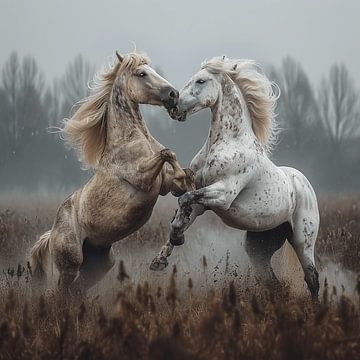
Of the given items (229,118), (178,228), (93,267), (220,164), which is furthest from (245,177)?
(93,267)

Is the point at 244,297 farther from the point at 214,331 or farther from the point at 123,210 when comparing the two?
the point at 214,331

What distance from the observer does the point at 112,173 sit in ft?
17.1

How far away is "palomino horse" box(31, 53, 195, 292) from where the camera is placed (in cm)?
512

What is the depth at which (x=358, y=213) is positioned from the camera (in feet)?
33.7

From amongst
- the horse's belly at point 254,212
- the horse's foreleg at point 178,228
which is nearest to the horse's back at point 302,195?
the horse's belly at point 254,212

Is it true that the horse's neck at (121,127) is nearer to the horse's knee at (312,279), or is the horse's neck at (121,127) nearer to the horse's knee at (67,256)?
the horse's knee at (67,256)

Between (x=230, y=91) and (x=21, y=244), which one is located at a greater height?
(x=230, y=91)

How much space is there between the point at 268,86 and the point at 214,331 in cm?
321

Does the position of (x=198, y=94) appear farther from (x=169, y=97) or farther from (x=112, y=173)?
(x=112, y=173)

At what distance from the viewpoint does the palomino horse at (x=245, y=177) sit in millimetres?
5145

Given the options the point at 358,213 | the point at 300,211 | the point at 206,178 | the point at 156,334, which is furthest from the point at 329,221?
the point at 156,334

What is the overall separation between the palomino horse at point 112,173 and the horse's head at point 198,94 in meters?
0.11

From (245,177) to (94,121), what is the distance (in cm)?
133

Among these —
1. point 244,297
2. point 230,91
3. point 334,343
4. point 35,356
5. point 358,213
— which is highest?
point 230,91
